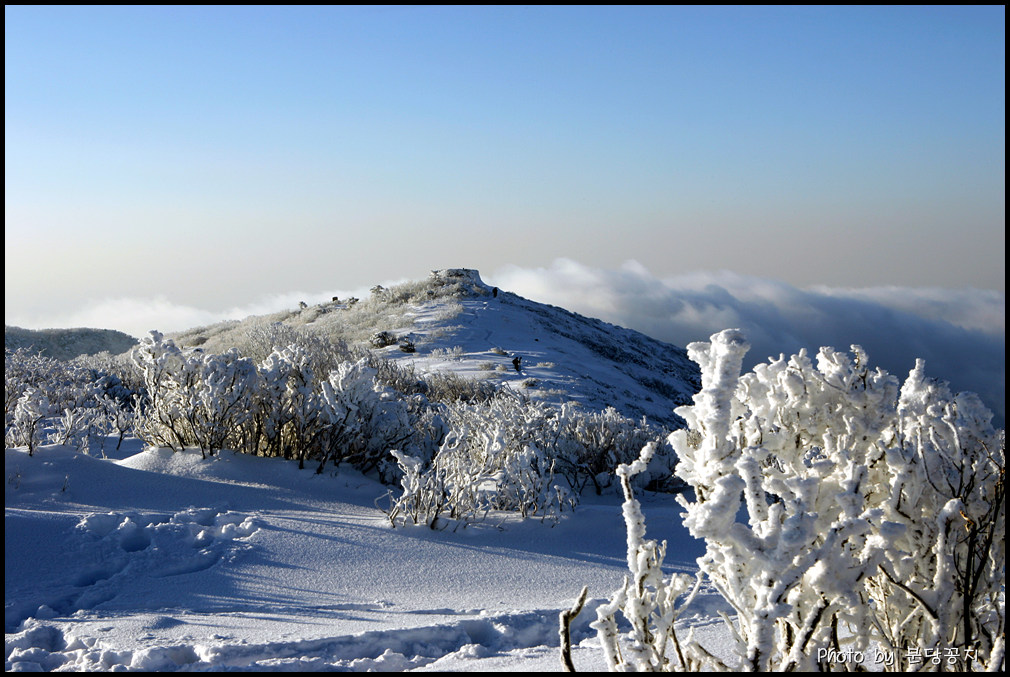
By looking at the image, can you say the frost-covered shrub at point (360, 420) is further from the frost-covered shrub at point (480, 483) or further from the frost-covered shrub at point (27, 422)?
the frost-covered shrub at point (27, 422)

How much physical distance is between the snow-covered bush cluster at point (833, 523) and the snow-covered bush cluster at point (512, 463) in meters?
2.89

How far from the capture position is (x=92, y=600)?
156 inches

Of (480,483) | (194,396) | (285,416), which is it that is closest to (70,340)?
(194,396)

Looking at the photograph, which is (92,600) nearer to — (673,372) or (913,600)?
(913,600)

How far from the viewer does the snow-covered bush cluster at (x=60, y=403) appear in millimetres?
6797

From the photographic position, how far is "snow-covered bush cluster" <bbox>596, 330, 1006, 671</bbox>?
6.72 ft

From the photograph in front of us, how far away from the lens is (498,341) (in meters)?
19.2

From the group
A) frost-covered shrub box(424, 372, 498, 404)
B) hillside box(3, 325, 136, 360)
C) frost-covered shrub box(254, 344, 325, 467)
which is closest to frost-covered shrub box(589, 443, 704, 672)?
frost-covered shrub box(254, 344, 325, 467)

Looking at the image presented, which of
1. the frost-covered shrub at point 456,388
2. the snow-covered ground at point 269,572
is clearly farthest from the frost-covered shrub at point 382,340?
the snow-covered ground at point 269,572

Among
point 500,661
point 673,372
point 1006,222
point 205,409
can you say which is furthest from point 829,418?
point 673,372

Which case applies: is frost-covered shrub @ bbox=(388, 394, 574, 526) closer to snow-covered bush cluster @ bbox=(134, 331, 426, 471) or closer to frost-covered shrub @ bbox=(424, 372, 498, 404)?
snow-covered bush cluster @ bbox=(134, 331, 426, 471)

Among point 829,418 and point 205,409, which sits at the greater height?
point 829,418

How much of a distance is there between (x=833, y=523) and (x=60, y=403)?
11.8 metres

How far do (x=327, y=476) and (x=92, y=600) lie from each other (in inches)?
109
